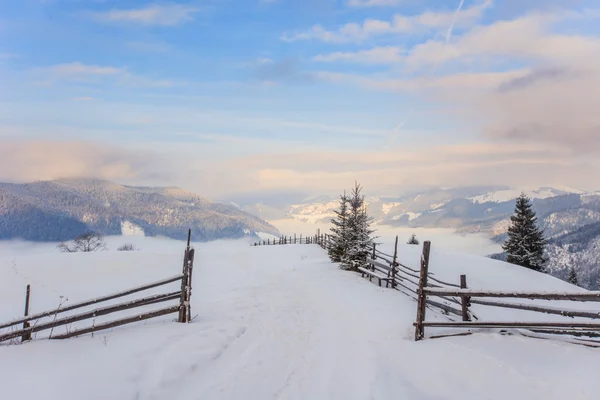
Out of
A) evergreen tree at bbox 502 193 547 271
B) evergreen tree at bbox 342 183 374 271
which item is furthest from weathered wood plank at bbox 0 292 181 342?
evergreen tree at bbox 502 193 547 271

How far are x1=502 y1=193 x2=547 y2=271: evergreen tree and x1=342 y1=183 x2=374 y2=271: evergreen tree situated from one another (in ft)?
75.5

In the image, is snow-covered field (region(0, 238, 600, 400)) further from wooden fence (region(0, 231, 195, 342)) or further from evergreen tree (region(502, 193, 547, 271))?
evergreen tree (region(502, 193, 547, 271))

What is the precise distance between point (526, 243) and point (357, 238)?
25420 millimetres

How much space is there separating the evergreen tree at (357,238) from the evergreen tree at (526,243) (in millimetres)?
23009

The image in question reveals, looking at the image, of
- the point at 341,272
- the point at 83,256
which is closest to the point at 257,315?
the point at 341,272

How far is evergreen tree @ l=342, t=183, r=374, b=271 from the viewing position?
21859 mm

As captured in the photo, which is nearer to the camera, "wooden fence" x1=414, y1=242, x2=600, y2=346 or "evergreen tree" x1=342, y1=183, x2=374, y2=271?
"wooden fence" x1=414, y1=242, x2=600, y2=346

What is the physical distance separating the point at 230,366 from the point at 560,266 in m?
234

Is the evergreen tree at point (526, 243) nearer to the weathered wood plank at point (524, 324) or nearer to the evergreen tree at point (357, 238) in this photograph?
the evergreen tree at point (357, 238)

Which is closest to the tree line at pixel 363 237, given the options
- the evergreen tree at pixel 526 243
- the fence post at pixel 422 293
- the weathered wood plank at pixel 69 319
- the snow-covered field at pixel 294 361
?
the evergreen tree at pixel 526 243

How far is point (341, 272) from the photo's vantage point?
Answer: 2158cm

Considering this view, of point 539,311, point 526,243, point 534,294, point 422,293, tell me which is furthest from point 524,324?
point 526,243

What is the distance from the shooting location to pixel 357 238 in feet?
73.6

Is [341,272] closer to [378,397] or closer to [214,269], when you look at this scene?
[214,269]
